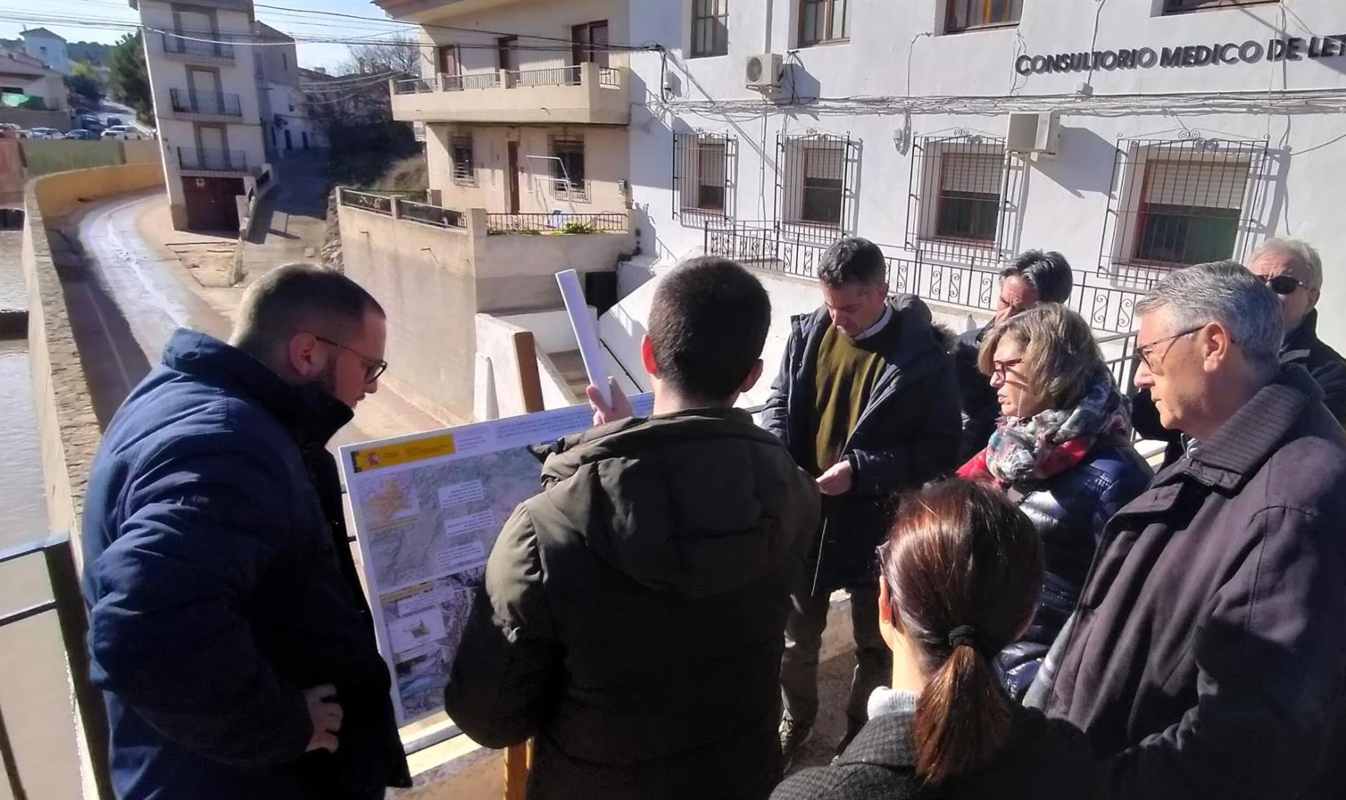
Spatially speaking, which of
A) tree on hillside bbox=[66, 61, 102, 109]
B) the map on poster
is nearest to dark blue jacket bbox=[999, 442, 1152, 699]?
the map on poster

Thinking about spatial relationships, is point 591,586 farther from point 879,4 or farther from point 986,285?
point 879,4

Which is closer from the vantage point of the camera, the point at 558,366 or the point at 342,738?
the point at 342,738

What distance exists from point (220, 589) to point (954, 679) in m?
1.13

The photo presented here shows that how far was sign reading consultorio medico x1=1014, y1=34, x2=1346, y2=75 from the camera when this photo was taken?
7387 mm

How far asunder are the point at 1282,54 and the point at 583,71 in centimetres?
1089

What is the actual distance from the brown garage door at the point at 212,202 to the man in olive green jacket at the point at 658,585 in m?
39.5

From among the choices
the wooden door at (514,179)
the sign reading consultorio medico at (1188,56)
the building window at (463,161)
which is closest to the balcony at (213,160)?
the building window at (463,161)

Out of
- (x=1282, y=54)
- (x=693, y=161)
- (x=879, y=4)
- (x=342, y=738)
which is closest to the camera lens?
(x=342, y=738)

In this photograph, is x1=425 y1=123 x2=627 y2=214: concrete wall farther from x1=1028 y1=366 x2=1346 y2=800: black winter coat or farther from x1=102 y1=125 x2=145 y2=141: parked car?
x1=102 y1=125 x2=145 y2=141: parked car

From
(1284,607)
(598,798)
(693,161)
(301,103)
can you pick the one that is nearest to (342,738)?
(598,798)

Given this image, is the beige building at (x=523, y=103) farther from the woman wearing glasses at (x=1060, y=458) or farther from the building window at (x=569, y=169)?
the woman wearing glasses at (x=1060, y=458)

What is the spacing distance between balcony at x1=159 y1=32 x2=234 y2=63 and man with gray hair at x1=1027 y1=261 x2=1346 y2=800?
4354 cm

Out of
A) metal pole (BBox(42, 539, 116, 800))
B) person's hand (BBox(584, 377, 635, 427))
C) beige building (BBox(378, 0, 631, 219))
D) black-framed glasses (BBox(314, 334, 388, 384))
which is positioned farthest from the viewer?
beige building (BBox(378, 0, 631, 219))

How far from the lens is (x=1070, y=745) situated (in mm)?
1068
